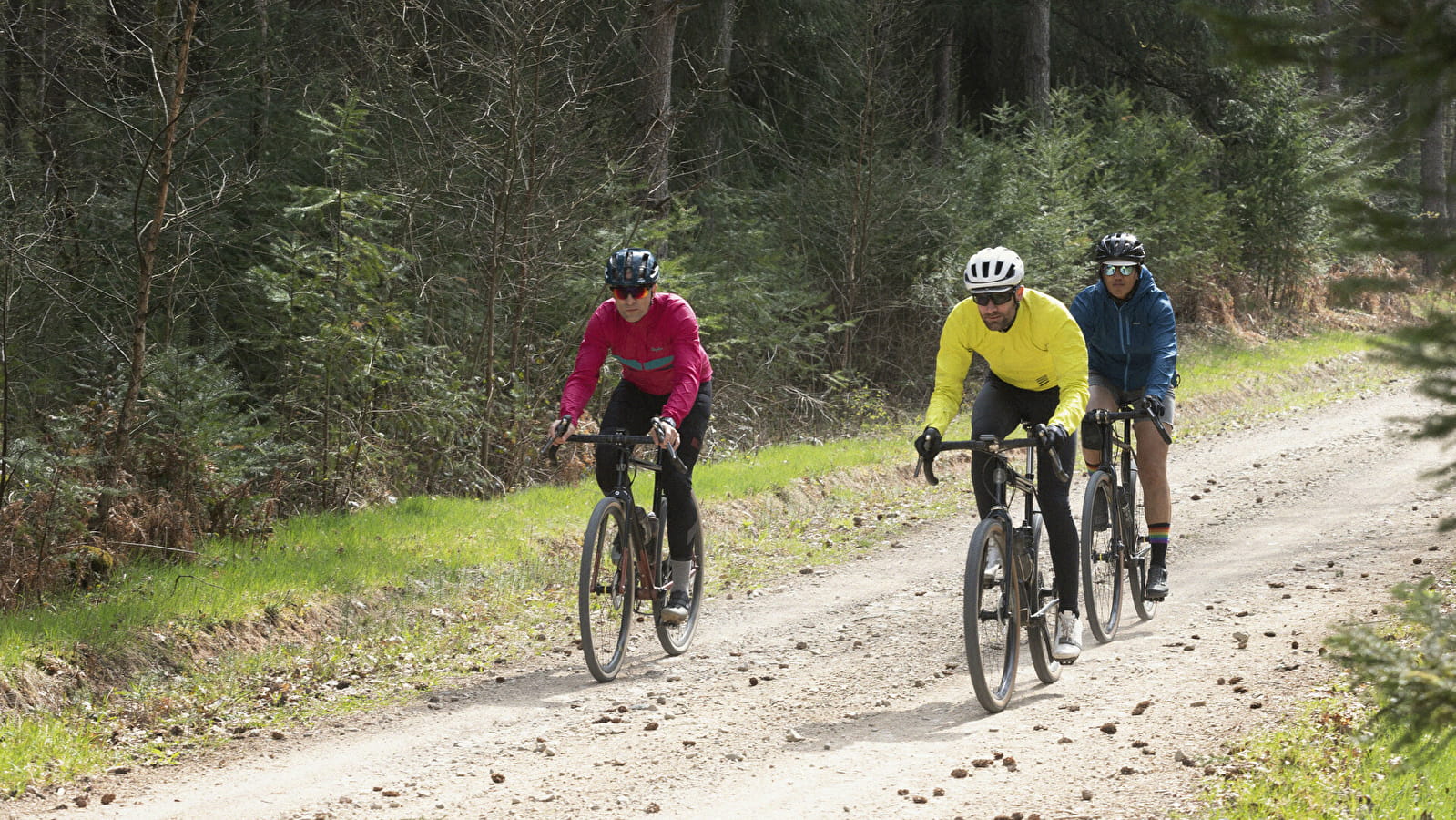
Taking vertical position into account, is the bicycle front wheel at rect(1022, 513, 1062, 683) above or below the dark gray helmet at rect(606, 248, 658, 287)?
below

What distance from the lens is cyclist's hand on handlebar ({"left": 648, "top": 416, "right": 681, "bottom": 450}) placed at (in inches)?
290

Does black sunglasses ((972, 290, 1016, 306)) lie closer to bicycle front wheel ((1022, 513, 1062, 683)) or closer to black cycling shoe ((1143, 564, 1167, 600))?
bicycle front wheel ((1022, 513, 1062, 683))

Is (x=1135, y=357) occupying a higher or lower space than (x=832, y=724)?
higher

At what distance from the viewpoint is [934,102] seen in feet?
87.0

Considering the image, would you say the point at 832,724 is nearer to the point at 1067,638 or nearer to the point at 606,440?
the point at 1067,638

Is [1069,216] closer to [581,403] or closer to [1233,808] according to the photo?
[581,403]

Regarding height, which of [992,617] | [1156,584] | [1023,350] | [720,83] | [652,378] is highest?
[720,83]

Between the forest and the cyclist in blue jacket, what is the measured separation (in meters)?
1.77

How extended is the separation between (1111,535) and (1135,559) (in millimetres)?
281

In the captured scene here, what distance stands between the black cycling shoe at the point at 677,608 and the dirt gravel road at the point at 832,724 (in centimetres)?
28

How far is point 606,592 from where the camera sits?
7.62 m

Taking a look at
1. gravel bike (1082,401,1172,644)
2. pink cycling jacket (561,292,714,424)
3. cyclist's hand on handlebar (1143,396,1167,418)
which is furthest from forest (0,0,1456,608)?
pink cycling jacket (561,292,714,424)

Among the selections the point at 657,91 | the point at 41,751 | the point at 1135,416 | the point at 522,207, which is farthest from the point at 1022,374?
the point at 657,91

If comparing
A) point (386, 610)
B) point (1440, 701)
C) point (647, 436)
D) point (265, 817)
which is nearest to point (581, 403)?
point (647, 436)
